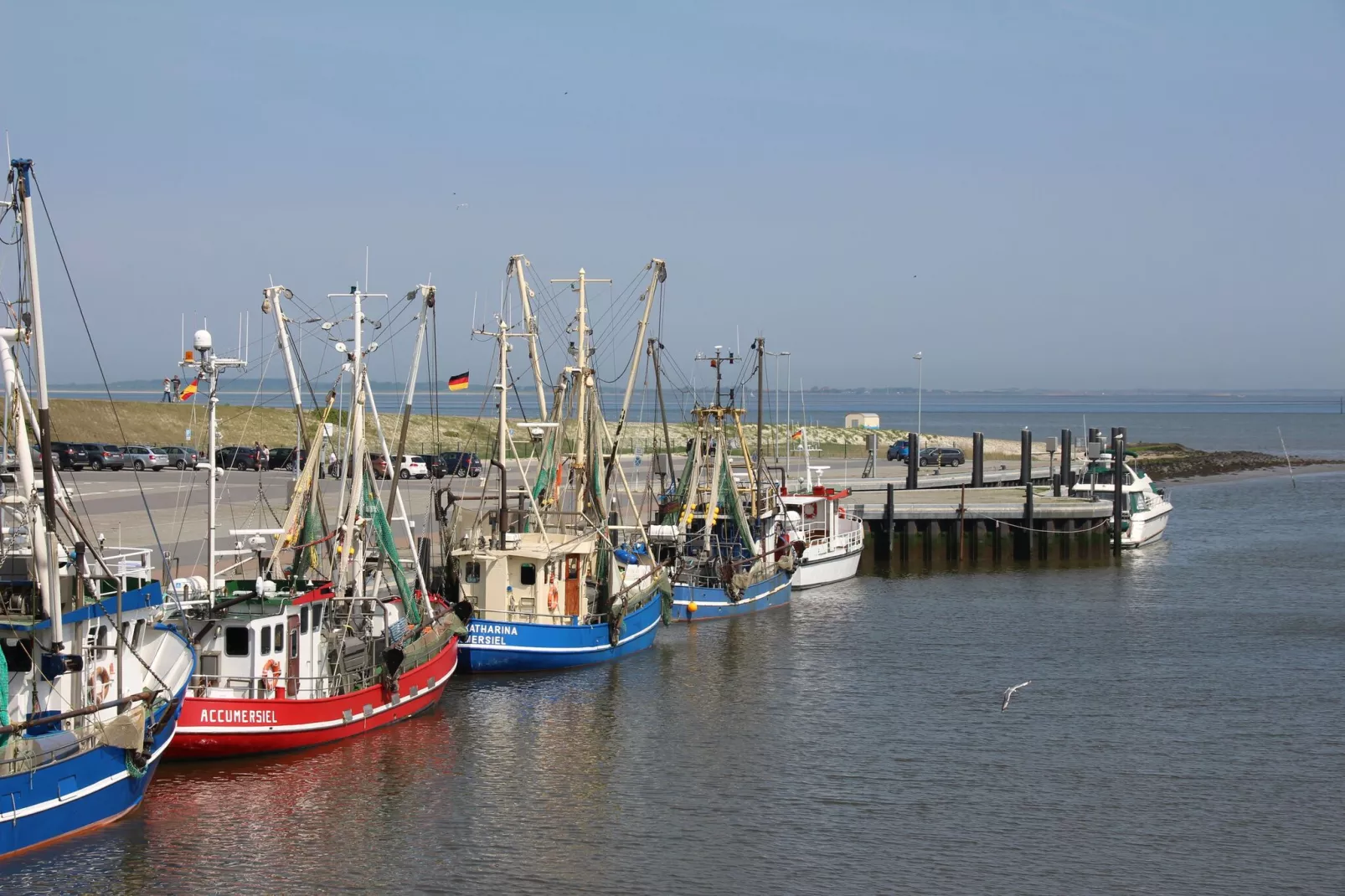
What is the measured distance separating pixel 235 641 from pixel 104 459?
53622 mm

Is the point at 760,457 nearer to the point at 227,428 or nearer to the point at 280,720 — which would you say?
the point at 280,720

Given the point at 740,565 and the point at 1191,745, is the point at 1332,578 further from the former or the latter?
the point at 1191,745

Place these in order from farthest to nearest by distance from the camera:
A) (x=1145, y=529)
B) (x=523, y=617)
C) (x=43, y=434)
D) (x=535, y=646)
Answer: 1. (x=1145, y=529)
2. (x=523, y=617)
3. (x=535, y=646)
4. (x=43, y=434)

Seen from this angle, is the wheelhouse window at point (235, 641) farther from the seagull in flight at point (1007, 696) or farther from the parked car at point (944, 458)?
the parked car at point (944, 458)

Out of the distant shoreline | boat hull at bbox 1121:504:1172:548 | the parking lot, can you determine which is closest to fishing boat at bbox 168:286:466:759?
the parking lot

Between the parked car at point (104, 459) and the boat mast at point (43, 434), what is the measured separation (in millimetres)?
56583

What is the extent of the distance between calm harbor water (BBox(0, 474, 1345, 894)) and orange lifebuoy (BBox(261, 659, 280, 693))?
1.58 metres

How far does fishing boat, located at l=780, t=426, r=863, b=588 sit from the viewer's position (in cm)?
5438

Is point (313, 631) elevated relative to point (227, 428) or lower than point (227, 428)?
lower

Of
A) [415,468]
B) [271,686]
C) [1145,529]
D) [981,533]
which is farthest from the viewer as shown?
[415,468]

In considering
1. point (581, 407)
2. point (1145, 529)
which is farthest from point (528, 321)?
point (1145, 529)

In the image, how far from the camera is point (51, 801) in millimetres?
22453

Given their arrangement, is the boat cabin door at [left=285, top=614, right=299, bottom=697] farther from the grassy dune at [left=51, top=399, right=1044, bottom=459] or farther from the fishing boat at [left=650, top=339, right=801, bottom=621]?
the grassy dune at [left=51, top=399, right=1044, bottom=459]

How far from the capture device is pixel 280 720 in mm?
27922
